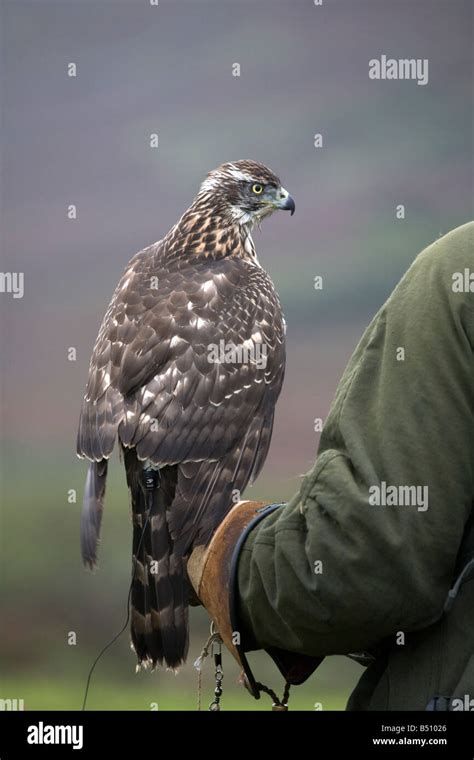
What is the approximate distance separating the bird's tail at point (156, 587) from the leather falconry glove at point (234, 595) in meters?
0.64

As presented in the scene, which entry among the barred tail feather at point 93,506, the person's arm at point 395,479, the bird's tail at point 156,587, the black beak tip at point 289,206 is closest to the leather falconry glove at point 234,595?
the person's arm at point 395,479

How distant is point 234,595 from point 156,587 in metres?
0.82

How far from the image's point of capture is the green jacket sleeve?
1059 millimetres

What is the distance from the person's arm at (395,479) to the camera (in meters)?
1.06

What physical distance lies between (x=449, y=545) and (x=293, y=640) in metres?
0.26

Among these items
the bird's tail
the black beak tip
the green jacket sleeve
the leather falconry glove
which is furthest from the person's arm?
the black beak tip

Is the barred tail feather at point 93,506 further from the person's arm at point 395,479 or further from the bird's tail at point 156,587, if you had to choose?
the person's arm at point 395,479

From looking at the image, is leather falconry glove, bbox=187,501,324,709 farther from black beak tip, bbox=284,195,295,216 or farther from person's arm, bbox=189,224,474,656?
black beak tip, bbox=284,195,295,216

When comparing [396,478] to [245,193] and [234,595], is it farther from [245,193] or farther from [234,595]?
[245,193]

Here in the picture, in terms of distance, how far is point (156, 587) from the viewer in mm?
2068

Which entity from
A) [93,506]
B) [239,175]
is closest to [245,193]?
[239,175]
